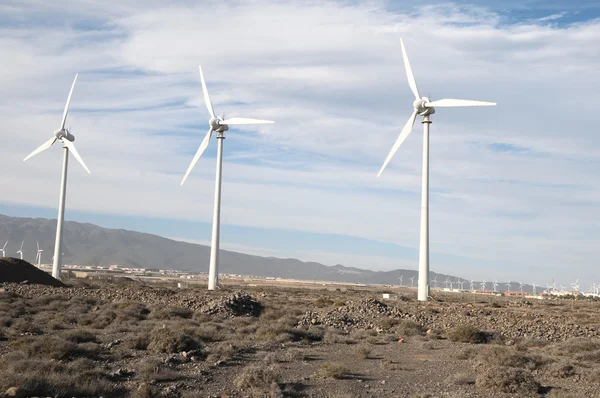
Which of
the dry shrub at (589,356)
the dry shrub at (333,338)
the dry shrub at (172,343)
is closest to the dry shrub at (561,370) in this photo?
the dry shrub at (589,356)

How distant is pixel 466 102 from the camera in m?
58.8

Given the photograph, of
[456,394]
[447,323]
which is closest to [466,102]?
[447,323]

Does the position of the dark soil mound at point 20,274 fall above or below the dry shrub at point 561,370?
above

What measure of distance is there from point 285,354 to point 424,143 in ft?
135

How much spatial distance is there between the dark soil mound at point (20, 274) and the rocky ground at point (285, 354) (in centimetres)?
2327

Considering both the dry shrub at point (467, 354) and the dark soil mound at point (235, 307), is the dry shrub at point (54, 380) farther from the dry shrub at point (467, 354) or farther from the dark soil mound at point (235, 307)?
the dark soil mound at point (235, 307)

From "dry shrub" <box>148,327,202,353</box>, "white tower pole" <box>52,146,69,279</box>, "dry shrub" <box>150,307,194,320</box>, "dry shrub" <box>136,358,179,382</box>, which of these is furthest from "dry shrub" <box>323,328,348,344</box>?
"white tower pole" <box>52,146,69,279</box>

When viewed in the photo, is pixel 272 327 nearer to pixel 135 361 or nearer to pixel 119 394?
pixel 135 361

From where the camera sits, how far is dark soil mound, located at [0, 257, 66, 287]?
203 feet

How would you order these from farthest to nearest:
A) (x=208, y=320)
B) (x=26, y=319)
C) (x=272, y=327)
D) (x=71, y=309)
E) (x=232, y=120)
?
(x=232, y=120) → (x=71, y=309) → (x=208, y=320) → (x=26, y=319) → (x=272, y=327)

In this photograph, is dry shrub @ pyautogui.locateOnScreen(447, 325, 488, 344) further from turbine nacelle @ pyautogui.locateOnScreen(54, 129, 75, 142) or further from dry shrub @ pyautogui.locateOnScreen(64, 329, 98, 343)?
turbine nacelle @ pyautogui.locateOnScreen(54, 129, 75, 142)

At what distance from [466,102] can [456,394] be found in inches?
1789

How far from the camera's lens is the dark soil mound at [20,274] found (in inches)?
2435

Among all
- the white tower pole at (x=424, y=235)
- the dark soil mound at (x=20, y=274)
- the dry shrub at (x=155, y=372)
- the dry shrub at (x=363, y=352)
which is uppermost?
the white tower pole at (x=424, y=235)
